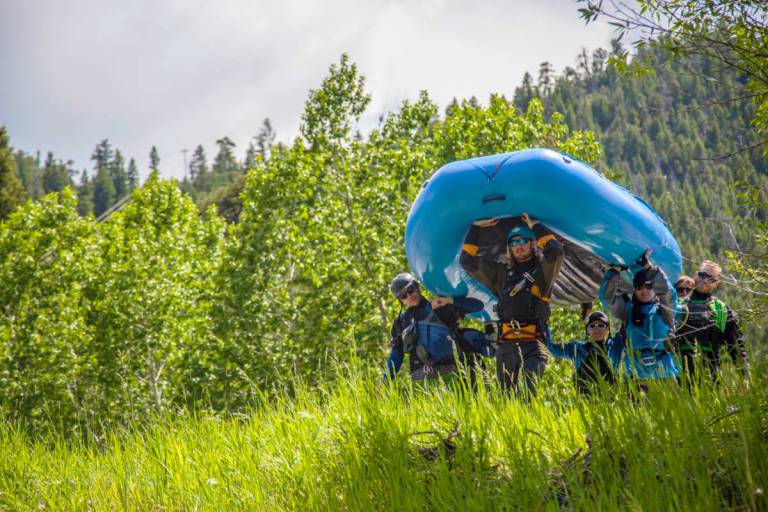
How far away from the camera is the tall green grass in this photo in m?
2.74

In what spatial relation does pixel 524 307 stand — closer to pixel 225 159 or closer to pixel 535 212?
pixel 535 212

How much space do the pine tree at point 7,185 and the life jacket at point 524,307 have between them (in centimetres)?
3961

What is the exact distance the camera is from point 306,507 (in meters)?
3.63

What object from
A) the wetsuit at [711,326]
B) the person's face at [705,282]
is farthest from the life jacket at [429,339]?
the person's face at [705,282]

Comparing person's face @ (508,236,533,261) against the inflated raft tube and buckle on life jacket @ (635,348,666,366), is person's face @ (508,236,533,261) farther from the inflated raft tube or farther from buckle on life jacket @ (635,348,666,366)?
buckle on life jacket @ (635,348,666,366)

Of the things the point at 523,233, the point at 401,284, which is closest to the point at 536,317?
the point at 523,233

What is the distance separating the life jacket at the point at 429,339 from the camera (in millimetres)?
6461

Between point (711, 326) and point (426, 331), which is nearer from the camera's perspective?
point (711, 326)

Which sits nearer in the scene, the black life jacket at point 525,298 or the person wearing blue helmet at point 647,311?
the person wearing blue helmet at point 647,311

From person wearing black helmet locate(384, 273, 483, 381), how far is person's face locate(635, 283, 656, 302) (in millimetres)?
1648

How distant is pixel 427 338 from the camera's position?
6512 millimetres

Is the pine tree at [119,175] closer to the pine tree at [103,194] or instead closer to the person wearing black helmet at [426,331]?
the pine tree at [103,194]

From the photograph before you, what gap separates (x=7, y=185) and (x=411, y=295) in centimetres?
4123

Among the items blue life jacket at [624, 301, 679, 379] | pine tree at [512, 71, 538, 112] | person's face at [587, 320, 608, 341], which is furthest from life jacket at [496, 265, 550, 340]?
pine tree at [512, 71, 538, 112]
